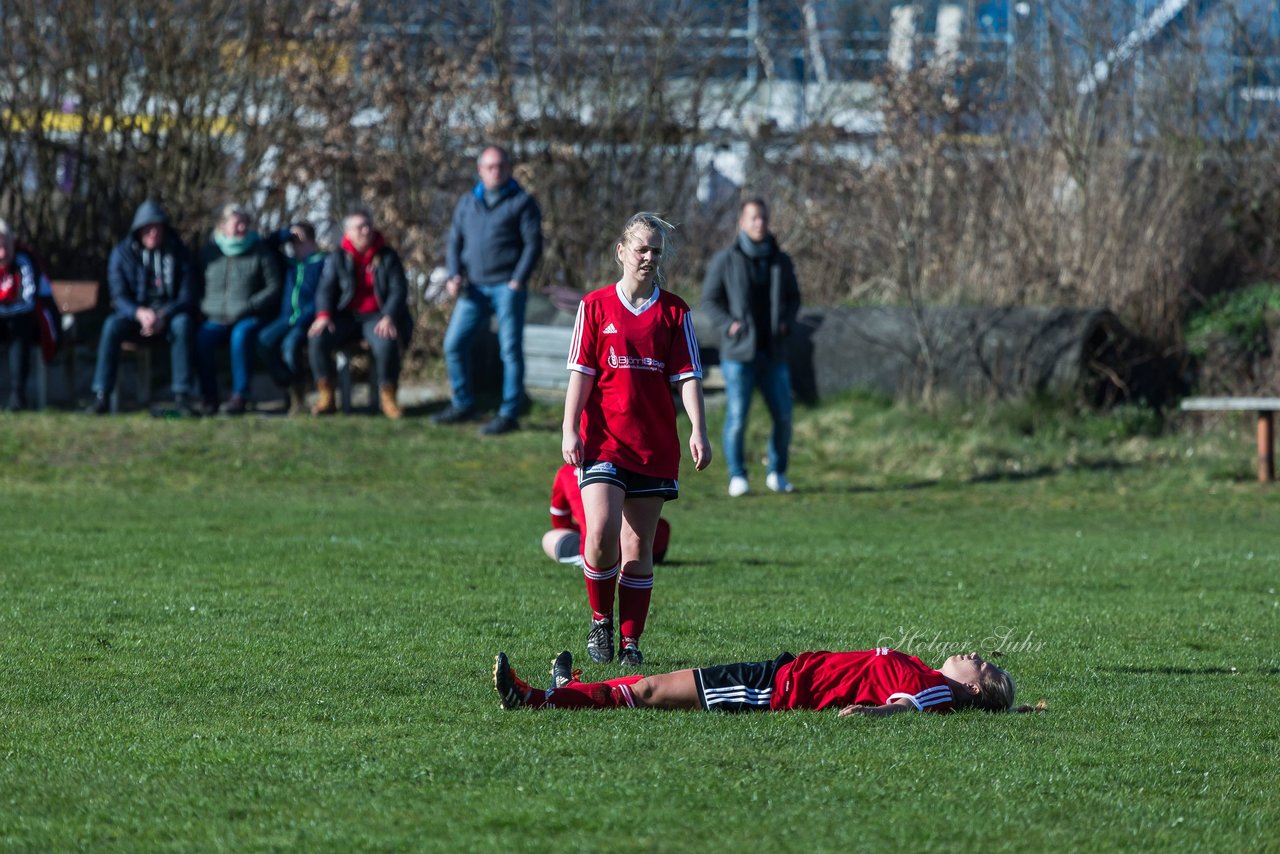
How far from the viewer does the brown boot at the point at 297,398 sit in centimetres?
1688

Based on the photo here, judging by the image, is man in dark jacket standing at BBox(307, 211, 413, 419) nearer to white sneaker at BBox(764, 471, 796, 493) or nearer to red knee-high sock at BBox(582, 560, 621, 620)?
white sneaker at BBox(764, 471, 796, 493)

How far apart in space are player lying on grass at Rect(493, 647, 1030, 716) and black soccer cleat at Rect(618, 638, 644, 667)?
86 cm

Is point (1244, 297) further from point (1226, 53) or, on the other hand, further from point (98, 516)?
point (98, 516)

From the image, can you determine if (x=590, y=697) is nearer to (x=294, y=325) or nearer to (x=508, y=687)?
(x=508, y=687)

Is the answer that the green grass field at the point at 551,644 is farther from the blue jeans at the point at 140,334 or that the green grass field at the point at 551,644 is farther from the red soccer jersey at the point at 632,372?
the red soccer jersey at the point at 632,372

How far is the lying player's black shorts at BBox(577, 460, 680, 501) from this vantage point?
22.9ft

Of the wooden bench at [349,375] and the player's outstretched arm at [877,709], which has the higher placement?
the wooden bench at [349,375]

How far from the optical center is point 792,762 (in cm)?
520

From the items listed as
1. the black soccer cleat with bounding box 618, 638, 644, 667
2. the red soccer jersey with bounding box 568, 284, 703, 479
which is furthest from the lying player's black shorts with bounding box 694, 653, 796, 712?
the red soccer jersey with bounding box 568, 284, 703, 479

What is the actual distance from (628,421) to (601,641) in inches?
36.6

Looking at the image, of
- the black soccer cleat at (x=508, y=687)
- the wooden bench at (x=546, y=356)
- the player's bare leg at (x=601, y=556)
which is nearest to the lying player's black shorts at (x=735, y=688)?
the black soccer cleat at (x=508, y=687)

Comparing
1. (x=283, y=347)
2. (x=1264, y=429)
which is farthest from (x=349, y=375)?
(x=1264, y=429)

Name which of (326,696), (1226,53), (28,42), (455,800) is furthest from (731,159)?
(455,800)

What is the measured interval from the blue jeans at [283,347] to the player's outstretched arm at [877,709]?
11522mm
